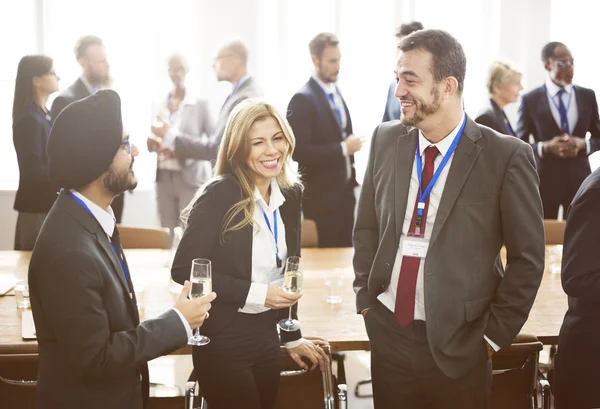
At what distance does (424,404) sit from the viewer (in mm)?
2289

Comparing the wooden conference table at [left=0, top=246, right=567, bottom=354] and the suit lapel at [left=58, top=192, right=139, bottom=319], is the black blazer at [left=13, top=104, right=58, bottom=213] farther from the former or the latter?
the suit lapel at [left=58, top=192, right=139, bottom=319]

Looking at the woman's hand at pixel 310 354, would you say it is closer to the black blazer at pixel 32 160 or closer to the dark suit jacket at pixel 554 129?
the black blazer at pixel 32 160

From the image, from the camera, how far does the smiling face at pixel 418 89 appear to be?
216 centimetres

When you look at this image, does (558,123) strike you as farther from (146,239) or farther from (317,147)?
(146,239)

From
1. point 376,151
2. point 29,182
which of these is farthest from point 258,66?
point 376,151

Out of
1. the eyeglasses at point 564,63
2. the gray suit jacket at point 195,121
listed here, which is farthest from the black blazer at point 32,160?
the eyeglasses at point 564,63

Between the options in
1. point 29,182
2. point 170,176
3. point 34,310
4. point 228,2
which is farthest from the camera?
point 228,2

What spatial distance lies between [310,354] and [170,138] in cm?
366

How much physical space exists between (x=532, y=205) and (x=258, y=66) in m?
5.23

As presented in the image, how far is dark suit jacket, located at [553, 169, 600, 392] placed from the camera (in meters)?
2.27

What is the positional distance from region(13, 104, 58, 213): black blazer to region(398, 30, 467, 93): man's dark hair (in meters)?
3.15

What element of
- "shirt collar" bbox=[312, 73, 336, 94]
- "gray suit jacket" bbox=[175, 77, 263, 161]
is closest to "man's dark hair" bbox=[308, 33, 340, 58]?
"shirt collar" bbox=[312, 73, 336, 94]

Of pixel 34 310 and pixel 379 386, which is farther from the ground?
pixel 34 310

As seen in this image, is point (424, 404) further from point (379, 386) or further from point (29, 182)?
point (29, 182)
